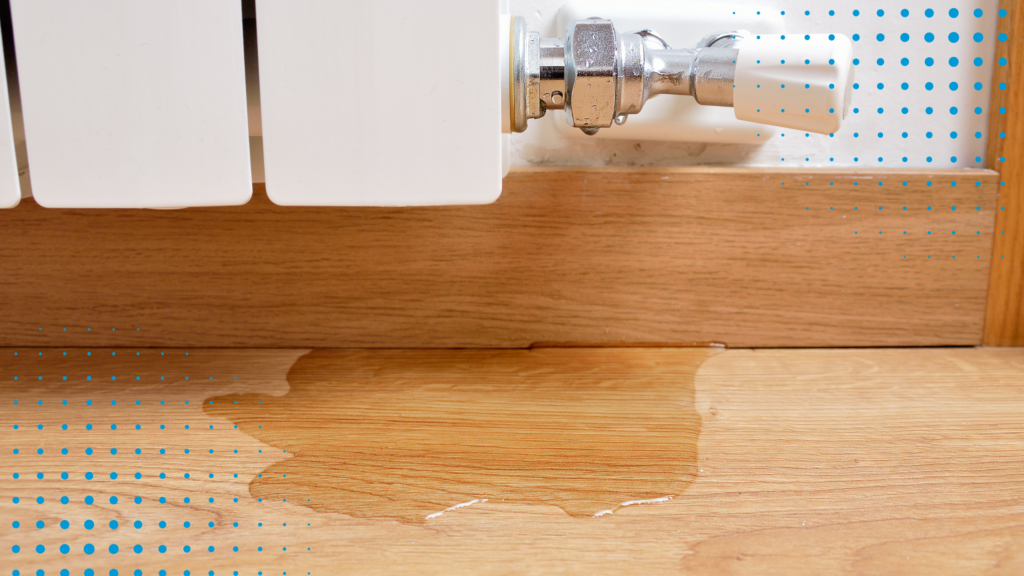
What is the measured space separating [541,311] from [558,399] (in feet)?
0.31

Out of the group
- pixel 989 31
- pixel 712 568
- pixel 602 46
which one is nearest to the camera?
pixel 712 568

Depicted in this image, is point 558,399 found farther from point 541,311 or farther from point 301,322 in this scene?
point 301,322

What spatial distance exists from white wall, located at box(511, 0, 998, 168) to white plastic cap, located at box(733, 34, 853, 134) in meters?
0.12

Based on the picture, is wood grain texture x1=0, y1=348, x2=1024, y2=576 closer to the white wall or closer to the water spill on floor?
the water spill on floor

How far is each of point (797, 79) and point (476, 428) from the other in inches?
11.3

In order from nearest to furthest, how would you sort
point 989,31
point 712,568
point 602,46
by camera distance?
1. point 712,568
2. point 602,46
3. point 989,31

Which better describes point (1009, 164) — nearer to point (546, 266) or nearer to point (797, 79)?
point (797, 79)

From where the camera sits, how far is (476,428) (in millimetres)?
408

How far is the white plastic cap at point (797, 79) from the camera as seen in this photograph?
37 cm

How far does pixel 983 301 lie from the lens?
0.53 meters

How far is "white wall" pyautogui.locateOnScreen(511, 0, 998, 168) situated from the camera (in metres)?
0.50

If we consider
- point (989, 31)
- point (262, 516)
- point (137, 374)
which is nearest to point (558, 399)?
point (262, 516)
